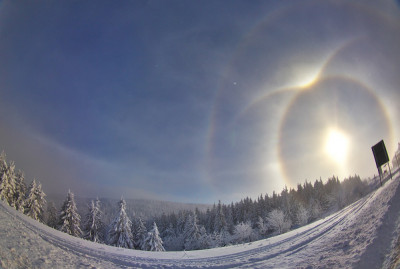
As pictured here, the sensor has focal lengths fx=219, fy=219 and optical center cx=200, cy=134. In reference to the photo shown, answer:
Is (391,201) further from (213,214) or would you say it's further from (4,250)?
(213,214)

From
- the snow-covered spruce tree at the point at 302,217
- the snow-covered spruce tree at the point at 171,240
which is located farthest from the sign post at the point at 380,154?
the snow-covered spruce tree at the point at 171,240

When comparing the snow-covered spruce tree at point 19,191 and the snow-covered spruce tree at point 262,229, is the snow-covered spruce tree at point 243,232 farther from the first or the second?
the snow-covered spruce tree at point 19,191

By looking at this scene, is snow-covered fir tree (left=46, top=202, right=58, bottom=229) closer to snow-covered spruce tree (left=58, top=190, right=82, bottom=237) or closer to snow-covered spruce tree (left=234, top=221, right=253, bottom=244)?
snow-covered spruce tree (left=58, top=190, right=82, bottom=237)

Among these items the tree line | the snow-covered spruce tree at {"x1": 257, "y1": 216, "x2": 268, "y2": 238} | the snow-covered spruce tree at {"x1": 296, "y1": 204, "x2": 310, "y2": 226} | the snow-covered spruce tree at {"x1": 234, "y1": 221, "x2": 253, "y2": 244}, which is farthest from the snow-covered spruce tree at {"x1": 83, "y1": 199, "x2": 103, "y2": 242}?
the snow-covered spruce tree at {"x1": 296, "y1": 204, "x2": 310, "y2": 226}

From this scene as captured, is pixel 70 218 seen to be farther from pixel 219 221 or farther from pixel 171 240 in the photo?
pixel 171 240

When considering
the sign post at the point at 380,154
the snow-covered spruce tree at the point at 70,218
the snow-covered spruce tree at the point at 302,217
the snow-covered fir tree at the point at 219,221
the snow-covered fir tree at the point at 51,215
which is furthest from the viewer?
the snow-covered fir tree at the point at 219,221
